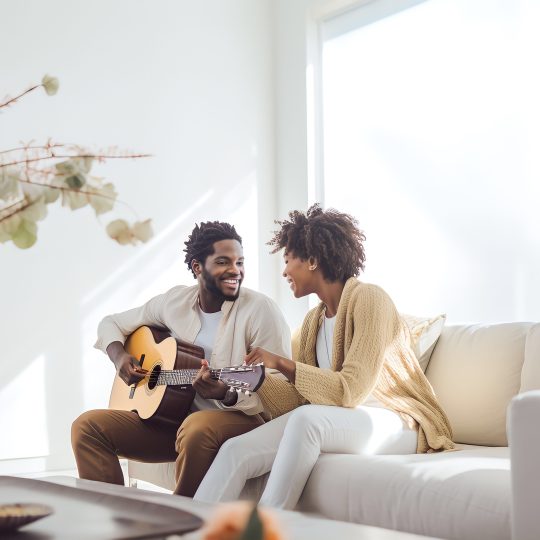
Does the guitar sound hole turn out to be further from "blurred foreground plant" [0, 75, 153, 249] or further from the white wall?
"blurred foreground plant" [0, 75, 153, 249]

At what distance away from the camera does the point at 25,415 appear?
425 cm

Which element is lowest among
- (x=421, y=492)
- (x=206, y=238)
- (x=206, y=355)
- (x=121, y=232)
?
(x=421, y=492)

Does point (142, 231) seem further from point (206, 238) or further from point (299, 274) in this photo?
point (206, 238)

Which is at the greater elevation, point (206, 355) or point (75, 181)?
point (75, 181)

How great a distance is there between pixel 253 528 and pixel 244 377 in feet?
6.17

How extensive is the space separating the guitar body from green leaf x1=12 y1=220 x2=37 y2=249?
187 cm

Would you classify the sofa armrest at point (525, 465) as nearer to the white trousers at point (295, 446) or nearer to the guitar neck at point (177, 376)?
the white trousers at point (295, 446)

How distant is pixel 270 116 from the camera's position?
516 cm

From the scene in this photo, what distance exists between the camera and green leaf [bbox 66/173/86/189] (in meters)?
1.06

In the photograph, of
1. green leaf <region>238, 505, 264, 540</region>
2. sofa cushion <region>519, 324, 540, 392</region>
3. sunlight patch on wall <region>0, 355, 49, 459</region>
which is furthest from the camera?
sunlight patch on wall <region>0, 355, 49, 459</region>

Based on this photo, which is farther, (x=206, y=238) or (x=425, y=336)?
(x=206, y=238)

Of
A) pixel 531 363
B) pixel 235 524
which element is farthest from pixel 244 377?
pixel 235 524

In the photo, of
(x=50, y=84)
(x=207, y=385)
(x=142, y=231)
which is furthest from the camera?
(x=207, y=385)

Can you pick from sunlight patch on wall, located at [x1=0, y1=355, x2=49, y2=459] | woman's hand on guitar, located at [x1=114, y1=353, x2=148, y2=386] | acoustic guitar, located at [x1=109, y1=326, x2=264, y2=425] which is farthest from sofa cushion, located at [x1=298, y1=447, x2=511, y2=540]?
sunlight patch on wall, located at [x1=0, y1=355, x2=49, y2=459]
